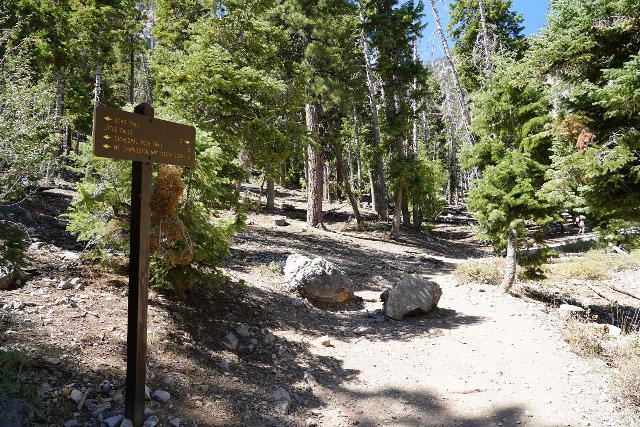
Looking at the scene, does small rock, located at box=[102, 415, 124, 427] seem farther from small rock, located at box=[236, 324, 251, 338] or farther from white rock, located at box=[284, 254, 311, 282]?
white rock, located at box=[284, 254, 311, 282]

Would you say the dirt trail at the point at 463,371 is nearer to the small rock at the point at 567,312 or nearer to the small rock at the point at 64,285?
the small rock at the point at 567,312

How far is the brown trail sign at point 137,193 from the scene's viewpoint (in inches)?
148

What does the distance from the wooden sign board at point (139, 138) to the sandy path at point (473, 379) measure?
11.8 ft

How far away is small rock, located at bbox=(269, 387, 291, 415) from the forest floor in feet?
0.06

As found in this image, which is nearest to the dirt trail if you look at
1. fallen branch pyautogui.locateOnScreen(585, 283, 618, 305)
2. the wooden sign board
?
fallen branch pyautogui.locateOnScreen(585, 283, 618, 305)

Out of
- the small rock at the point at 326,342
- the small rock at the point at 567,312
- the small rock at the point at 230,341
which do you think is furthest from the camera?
the small rock at the point at 567,312

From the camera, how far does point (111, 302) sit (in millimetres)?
5812

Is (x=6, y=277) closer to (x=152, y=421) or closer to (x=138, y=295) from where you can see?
(x=138, y=295)

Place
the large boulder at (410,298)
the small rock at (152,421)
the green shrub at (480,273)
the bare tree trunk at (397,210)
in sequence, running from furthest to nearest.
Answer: the bare tree trunk at (397,210) < the green shrub at (480,273) < the large boulder at (410,298) < the small rock at (152,421)

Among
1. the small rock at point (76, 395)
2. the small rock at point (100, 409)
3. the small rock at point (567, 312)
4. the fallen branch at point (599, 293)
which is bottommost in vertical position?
the fallen branch at point (599, 293)

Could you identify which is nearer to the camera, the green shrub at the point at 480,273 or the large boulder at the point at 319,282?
the large boulder at the point at 319,282

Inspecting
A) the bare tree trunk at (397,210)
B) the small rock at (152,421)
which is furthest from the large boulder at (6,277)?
the bare tree trunk at (397,210)

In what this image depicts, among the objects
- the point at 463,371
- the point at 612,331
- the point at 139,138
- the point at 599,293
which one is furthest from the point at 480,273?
the point at 139,138

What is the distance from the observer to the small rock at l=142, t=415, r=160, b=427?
394 centimetres
